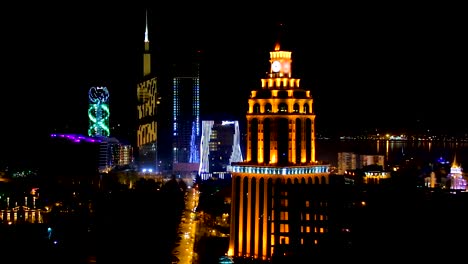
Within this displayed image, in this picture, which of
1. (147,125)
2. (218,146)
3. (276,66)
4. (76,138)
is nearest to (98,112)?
(147,125)

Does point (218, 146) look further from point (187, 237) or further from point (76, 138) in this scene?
point (187, 237)

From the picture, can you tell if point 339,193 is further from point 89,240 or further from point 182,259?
point 89,240

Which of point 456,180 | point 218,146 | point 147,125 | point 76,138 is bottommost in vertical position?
point 456,180

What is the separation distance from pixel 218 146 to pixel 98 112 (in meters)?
13.9

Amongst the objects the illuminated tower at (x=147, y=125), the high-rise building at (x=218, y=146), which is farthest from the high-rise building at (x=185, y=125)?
the high-rise building at (x=218, y=146)

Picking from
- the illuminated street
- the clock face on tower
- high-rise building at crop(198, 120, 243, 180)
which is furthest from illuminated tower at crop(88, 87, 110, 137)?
the clock face on tower

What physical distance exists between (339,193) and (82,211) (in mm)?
24169

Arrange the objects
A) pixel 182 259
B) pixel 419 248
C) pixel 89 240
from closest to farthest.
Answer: pixel 419 248
pixel 182 259
pixel 89 240

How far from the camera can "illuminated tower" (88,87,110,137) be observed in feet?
211

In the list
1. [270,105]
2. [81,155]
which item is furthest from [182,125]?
[270,105]

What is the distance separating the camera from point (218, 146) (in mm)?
62656

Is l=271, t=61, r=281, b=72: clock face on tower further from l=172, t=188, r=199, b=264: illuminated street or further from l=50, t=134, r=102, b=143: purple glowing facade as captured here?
l=50, t=134, r=102, b=143: purple glowing facade

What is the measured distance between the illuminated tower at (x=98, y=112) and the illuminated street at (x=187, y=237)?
2418 centimetres

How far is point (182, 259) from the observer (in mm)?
23516
